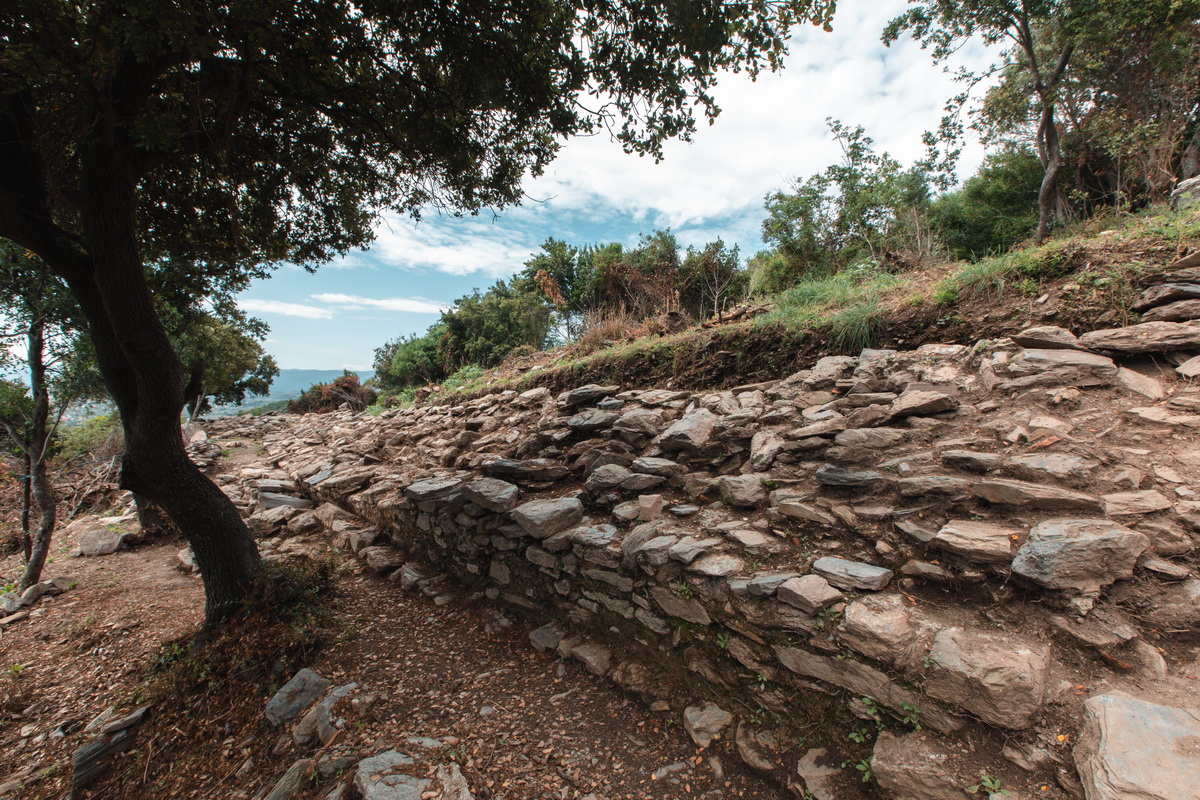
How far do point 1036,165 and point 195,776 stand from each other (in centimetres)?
2017

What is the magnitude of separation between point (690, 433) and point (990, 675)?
250 cm

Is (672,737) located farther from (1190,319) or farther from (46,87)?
(46,87)

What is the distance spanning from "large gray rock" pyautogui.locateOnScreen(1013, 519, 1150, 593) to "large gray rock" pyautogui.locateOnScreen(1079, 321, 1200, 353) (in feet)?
5.55

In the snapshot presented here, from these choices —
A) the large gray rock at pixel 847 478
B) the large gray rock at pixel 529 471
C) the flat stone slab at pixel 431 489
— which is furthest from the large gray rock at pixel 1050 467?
the flat stone slab at pixel 431 489

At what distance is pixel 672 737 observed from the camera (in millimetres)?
2646

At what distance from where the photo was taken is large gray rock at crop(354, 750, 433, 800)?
2201 millimetres

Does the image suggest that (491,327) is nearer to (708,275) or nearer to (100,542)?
(708,275)

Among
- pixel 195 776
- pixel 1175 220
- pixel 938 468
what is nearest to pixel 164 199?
pixel 195 776

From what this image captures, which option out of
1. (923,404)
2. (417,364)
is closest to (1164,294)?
(923,404)

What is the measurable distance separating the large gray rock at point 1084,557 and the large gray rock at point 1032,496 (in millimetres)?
146

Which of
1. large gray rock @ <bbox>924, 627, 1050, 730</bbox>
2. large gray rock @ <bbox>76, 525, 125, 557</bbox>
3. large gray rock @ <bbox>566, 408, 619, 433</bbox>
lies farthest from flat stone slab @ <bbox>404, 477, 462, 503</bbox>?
large gray rock @ <bbox>76, 525, 125, 557</bbox>

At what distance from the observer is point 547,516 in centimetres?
368

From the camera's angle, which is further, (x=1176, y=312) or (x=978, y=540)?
(x=1176, y=312)

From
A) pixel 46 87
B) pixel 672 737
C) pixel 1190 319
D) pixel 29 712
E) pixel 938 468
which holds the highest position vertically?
pixel 46 87
